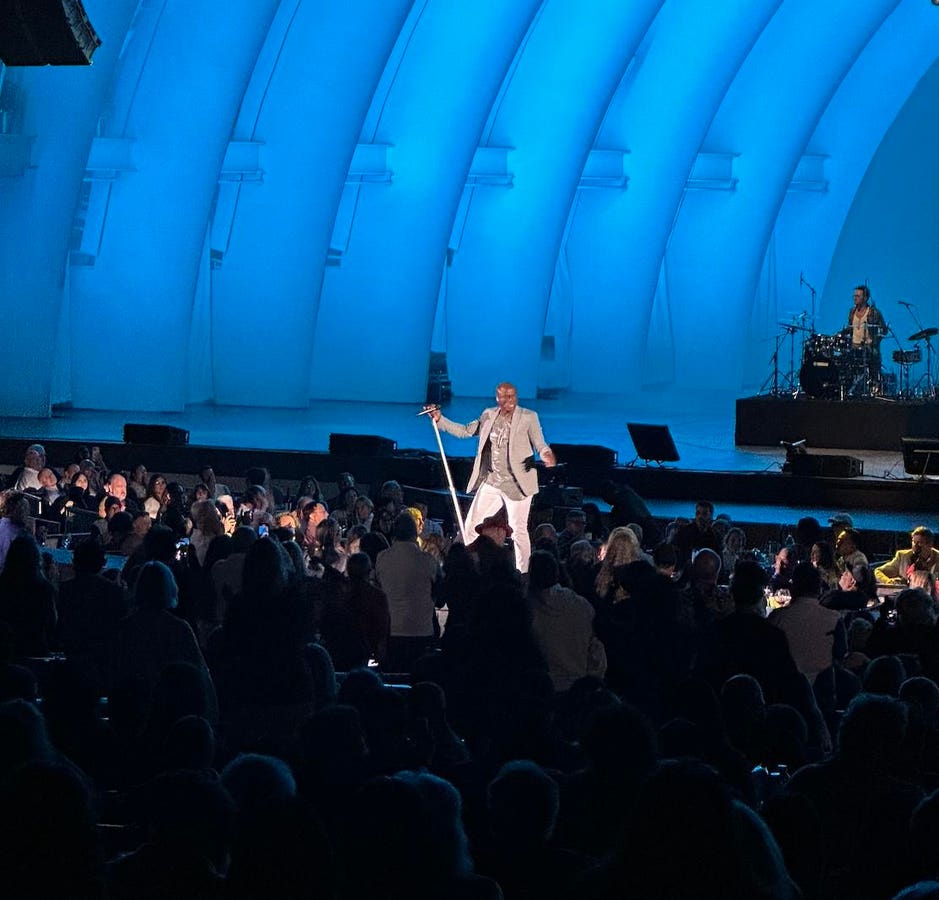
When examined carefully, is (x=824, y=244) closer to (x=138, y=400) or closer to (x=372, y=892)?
(x=138, y=400)

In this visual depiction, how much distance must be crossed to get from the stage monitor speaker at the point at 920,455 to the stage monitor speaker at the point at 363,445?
18.0ft

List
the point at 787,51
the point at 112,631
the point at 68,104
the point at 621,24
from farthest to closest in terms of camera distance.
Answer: the point at 787,51 → the point at 621,24 → the point at 68,104 → the point at 112,631

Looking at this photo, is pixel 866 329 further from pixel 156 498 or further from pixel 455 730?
pixel 455 730

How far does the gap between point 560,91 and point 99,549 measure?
73.0 ft

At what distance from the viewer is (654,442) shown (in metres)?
18.4

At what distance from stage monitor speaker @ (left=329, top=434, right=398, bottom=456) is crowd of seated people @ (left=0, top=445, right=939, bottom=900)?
7.93 meters

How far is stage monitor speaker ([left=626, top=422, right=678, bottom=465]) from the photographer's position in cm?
1825

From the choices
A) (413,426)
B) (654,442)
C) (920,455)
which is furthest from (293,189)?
(920,455)

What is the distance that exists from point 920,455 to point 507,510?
6.58 meters

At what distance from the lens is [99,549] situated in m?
7.46

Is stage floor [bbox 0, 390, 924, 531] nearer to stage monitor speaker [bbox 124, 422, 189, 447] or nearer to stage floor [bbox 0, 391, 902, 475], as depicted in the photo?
stage floor [bbox 0, 391, 902, 475]

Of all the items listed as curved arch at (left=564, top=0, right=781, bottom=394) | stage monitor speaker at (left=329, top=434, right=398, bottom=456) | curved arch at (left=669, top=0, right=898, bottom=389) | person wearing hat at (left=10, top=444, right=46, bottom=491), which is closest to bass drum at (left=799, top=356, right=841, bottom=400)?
stage monitor speaker at (left=329, top=434, right=398, bottom=456)

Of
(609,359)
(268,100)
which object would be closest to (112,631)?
(268,100)

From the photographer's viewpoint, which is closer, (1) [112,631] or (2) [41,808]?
(2) [41,808]
